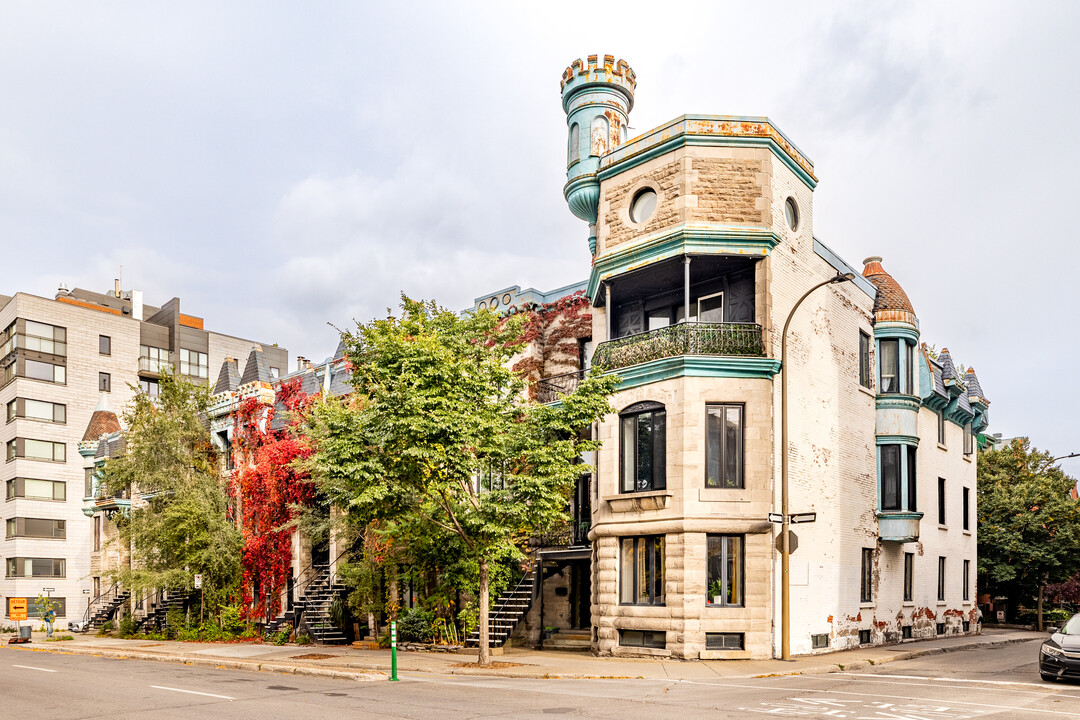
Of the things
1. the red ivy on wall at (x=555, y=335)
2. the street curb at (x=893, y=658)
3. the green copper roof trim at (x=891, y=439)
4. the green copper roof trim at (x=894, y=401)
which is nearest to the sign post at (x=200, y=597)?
the red ivy on wall at (x=555, y=335)

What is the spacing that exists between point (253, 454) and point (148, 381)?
39383mm

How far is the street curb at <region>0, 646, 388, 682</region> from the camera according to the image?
769 inches

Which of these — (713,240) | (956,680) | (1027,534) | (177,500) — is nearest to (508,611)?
(713,240)

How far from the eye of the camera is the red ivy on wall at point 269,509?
32906 millimetres

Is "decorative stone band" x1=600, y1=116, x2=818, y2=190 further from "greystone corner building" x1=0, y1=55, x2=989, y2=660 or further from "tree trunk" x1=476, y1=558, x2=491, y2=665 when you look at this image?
"tree trunk" x1=476, y1=558, x2=491, y2=665

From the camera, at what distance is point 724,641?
71.5ft

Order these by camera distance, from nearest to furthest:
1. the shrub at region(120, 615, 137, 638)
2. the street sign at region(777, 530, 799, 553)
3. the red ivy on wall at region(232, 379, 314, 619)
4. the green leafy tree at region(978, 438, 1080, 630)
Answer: the street sign at region(777, 530, 799, 553) < the red ivy on wall at region(232, 379, 314, 619) < the shrub at region(120, 615, 137, 638) < the green leafy tree at region(978, 438, 1080, 630)

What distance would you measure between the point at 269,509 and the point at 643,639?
54.8 feet

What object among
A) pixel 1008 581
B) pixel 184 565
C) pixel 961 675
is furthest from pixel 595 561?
pixel 1008 581

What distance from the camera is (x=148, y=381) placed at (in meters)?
69.9

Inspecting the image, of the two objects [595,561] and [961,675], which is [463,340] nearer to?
[595,561]

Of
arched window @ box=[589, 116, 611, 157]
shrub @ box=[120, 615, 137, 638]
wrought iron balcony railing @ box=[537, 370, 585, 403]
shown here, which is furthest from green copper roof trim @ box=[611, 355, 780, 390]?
shrub @ box=[120, 615, 137, 638]

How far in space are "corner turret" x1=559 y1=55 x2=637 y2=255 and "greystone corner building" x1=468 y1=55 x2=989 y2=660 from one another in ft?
5.93

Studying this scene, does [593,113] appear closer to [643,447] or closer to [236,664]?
[643,447]
